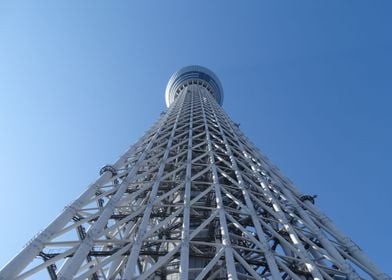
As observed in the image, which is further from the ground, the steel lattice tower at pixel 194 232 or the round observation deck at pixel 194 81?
the round observation deck at pixel 194 81

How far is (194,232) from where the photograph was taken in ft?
37.8

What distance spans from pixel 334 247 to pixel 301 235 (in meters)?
1.45

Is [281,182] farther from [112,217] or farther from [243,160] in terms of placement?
[112,217]

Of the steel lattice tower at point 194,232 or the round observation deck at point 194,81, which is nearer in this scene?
the steel lattice tower at point 194,232

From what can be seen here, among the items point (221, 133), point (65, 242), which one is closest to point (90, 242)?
point (65, 242)

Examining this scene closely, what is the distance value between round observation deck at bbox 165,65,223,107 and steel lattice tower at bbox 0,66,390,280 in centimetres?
3905

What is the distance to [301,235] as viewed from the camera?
1400 cm

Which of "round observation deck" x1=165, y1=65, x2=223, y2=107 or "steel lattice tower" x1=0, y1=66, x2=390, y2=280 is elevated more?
"round observation deck" x1=165, y1=65, x2=223, y2=107

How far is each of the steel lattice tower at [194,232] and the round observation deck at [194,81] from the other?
39.0 metres

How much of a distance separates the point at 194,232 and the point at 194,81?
53.5 metres

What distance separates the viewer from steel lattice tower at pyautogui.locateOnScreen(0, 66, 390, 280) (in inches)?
418

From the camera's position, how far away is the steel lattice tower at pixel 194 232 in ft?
34.8

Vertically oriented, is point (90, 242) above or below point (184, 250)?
above

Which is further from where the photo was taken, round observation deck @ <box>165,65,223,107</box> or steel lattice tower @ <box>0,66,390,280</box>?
round observation deck @ <box>165,65,223,107</box>
